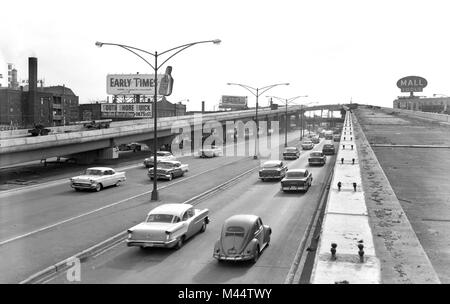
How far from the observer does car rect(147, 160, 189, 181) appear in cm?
3912

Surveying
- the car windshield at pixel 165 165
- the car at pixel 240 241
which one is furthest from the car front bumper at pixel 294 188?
the car at pixel 240 241

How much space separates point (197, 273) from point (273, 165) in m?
24.2

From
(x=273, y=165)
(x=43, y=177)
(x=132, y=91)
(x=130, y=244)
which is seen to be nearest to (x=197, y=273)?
(x=130, y=244)

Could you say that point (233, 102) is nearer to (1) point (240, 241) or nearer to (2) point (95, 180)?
(2) point (95, 180)

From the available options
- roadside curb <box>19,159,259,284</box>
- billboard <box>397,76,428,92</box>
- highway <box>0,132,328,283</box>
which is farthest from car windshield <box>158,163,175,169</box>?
billboard <box>397,76,428,92</box>

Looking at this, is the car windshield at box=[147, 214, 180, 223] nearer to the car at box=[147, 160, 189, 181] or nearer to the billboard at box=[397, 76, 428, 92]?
the car at box=[147, 160, 189, 181]

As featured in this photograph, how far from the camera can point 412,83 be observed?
146 meters

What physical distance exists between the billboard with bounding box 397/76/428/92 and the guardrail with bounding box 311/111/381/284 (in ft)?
423

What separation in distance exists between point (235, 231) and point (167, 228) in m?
2.79

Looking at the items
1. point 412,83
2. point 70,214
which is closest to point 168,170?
point 70,214

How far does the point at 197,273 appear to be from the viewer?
15156 millimetres
